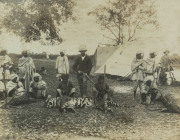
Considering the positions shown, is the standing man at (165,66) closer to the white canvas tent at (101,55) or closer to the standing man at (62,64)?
the white canvas tent at (101,55)

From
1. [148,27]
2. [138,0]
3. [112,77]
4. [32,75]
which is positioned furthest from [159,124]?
[32,75]

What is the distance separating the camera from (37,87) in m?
4.66

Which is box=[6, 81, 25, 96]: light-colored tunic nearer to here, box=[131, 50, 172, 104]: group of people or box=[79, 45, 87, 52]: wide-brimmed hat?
box=[79, 45, 87, 52]: wide-brimmed hat

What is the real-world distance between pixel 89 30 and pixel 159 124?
162 cm

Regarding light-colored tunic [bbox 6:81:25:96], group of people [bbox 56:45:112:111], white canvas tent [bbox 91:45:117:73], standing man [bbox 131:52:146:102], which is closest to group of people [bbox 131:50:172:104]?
standing man [bbox 131:52:146:102]

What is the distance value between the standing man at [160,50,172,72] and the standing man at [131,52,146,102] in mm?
272

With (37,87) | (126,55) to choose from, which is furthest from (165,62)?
(37,87)

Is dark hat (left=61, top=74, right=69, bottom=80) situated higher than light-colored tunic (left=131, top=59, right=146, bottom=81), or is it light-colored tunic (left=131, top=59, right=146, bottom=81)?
light-colored tunic (left=131, top=59, right=146, bottom=81)

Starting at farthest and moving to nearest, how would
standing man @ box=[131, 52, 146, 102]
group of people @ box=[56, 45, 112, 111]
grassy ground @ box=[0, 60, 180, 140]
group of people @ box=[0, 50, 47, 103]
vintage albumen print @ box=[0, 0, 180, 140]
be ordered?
1. group of people @ box=[0, 50, 47, 103]
2. standing man @ box=[131, 52, 146, 102]
3. group of people @ box=[56, 45, 112, 111]
4. vintage albumen print @ box=[0, 0, 180, 140]
5. grassy ground @ box=[0, 60, 180, 140]

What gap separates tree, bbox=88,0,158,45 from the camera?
4375 mm

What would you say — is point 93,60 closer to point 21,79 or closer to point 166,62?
point 166,62

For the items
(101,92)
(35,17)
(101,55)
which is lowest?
(101,92)

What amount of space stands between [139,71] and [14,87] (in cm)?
189

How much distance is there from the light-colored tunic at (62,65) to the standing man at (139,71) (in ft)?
3.19
